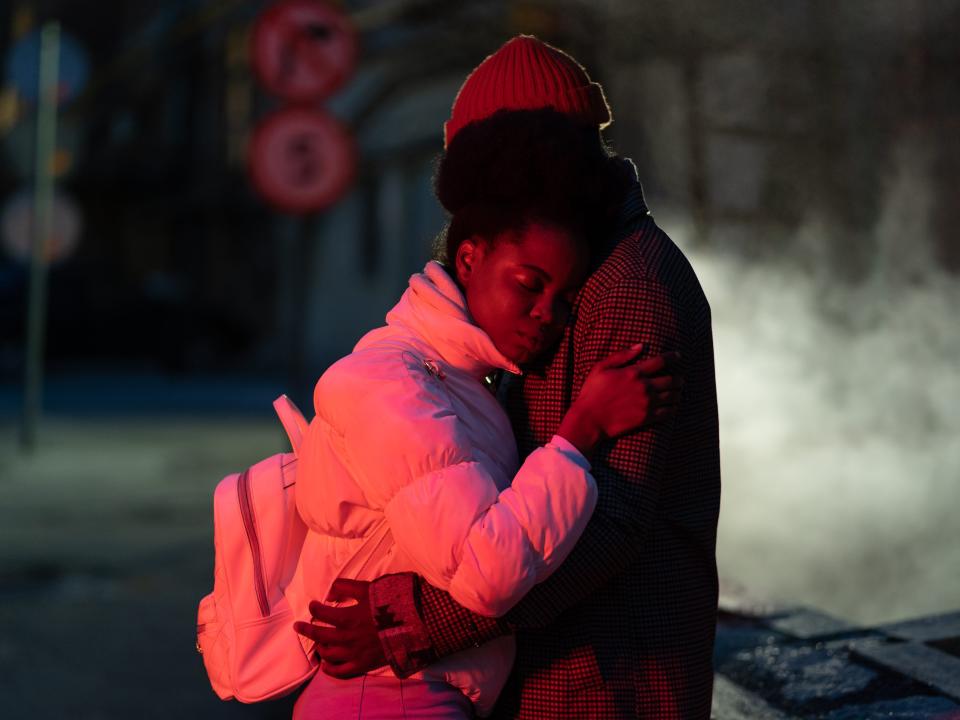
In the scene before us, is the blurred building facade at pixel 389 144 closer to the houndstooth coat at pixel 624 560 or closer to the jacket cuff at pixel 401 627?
the houndstooth coat at pixel 624 560

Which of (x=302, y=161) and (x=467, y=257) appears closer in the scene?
(x=467, y=257)

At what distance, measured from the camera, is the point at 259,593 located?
170cm

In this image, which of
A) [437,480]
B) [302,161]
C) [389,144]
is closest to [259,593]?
[437,480]

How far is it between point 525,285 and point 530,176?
0.48 feet

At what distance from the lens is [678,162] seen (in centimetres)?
777

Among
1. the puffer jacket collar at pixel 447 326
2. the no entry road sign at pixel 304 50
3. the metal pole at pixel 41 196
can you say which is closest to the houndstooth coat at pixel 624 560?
the puffer jacket collar at pixel 447 326

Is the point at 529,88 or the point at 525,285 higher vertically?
the point at 529,88

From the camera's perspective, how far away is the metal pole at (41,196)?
920 cm

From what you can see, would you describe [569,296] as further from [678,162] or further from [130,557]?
[678,162]

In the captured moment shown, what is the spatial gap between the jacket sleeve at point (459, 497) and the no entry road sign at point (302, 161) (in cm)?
567

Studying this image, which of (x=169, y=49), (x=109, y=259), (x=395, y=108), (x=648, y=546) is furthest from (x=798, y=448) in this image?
(x=109, y=259)

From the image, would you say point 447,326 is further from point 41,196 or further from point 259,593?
point 41,196

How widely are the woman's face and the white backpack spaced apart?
334 millimetres

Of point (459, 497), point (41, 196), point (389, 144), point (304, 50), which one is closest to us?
point (459, 497)
